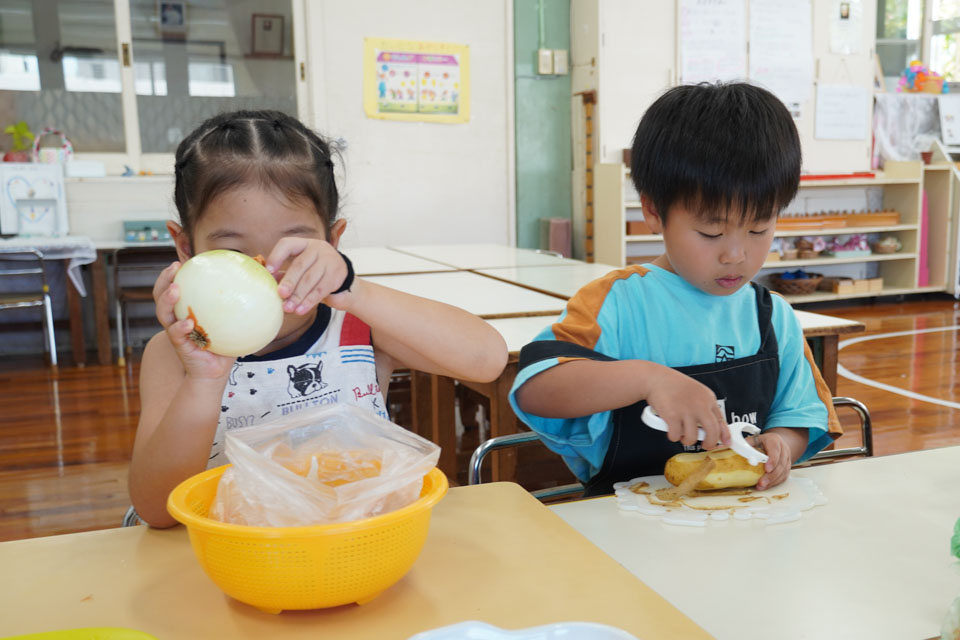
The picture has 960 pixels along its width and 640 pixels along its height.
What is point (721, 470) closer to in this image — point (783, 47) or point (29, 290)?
point (29, 290)

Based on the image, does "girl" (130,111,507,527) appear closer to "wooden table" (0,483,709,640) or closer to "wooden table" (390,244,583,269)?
"wooden table" (0,483,709,640)

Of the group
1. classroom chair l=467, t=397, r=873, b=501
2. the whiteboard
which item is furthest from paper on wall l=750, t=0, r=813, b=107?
classroom chair l=467, t=397, r=873, b=501

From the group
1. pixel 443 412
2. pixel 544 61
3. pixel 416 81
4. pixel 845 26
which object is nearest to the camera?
pixel 443 412

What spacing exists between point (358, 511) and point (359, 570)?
5 cm

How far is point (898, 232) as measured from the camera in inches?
252

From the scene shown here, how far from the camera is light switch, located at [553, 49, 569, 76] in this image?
5742 millimetres

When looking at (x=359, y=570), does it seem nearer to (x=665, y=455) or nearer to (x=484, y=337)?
(x=484, y=337)

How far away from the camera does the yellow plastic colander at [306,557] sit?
559mm

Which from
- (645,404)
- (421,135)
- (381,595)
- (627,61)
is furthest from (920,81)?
(381,595)

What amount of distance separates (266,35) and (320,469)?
502cm

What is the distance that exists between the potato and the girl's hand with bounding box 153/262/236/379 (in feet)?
1.69

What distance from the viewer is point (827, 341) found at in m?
1.96

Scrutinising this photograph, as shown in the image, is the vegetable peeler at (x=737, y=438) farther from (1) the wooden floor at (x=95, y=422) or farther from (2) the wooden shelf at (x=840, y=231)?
(2) the wooden shelf at (x=840, y=231)

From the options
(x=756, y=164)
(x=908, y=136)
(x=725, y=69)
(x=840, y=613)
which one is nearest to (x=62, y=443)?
(x=756, y=164)
